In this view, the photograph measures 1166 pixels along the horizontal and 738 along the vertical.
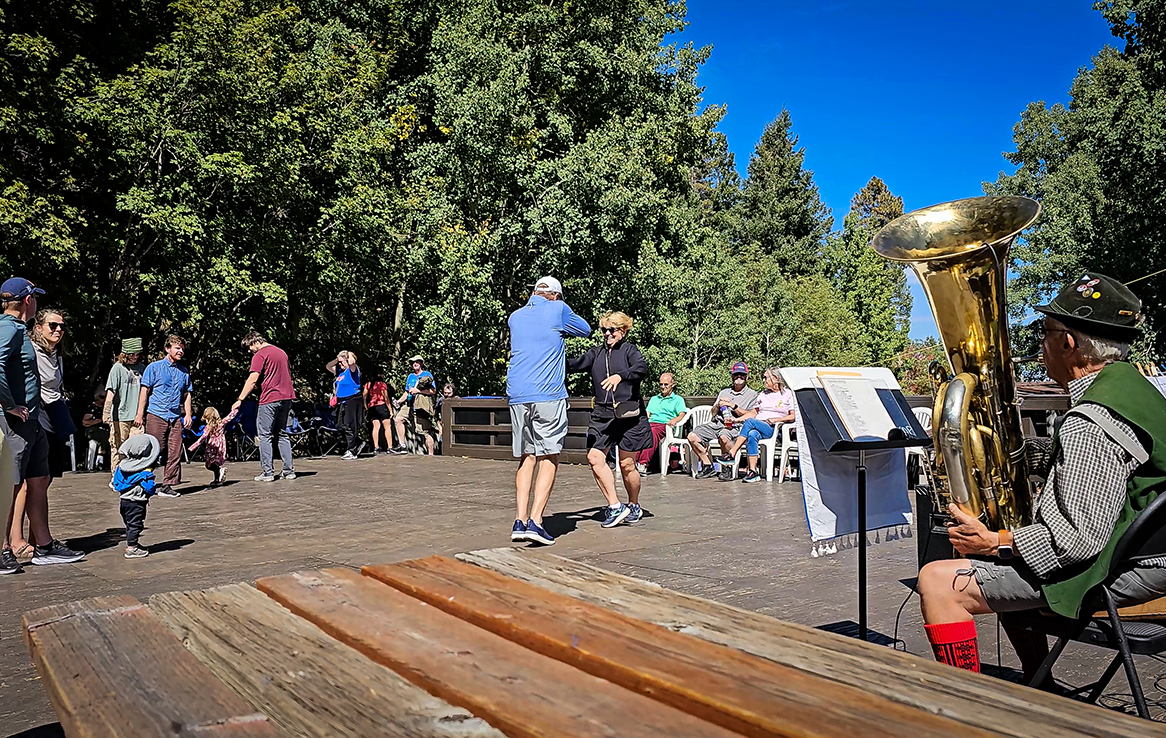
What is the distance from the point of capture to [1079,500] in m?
3.00

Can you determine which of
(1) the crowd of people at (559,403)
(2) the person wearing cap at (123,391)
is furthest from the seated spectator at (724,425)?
(2) the person wearing cap at (123,391)

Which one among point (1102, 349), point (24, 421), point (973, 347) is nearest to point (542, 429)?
point (24, 421)

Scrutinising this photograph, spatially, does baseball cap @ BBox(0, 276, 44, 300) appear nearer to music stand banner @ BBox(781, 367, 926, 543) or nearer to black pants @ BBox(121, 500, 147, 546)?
black pants @ BBox(121, 500, 147, 546)

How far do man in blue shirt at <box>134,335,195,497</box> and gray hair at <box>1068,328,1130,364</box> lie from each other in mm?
10408

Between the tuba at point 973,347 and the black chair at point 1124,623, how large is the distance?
0.45 meters

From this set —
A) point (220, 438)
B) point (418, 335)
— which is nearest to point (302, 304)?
point (418, 335)

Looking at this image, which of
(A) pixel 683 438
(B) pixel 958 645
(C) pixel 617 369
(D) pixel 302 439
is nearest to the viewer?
(B) pixel 958 645

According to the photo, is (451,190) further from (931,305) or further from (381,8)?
(931,305)

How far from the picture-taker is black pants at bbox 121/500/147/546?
24.6 ft

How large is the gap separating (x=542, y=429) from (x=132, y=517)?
3.23 metres

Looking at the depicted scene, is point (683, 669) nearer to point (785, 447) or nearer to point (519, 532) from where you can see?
point (519, 532)

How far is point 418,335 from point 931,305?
920 inches

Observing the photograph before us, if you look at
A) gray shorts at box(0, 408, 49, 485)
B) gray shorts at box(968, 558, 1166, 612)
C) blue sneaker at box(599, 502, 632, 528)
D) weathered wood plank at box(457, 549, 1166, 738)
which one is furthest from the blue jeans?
weathered wood plank at box(457, 549, 1166, 738)

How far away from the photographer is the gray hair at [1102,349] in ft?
10.8
